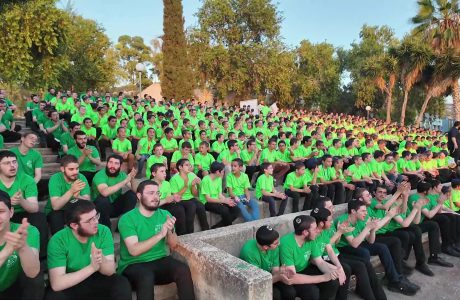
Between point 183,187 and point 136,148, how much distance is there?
3587mm

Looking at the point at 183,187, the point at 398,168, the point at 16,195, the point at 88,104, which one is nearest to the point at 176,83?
the point at 88,104

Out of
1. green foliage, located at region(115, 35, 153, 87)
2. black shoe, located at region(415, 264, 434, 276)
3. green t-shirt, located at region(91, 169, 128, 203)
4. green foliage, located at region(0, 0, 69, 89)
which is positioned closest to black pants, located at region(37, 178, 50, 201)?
green t-shirt, located at region(91, 169, 128, 203)

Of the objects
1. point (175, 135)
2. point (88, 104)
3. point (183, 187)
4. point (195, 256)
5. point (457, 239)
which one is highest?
point (88, 104)

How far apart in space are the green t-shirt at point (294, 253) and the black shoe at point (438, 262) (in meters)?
3.36

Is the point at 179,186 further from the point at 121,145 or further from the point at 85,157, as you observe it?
the point at 121,145

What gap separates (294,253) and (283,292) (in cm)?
46

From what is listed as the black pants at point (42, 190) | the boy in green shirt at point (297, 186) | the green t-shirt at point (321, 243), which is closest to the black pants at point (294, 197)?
the boy in green shirt at point (297, 186)

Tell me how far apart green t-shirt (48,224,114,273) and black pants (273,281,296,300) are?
1862 mm

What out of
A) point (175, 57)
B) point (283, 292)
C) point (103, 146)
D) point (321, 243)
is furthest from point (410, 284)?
point (175, 57)

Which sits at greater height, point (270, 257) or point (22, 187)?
point (22, 187)

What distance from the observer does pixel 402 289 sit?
520 centimetres

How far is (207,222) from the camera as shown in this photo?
5.89m

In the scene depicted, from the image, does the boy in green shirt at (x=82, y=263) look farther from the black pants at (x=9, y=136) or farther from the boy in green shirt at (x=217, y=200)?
the black pants at (x=9, y=136)

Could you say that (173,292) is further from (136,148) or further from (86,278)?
(136,148)
